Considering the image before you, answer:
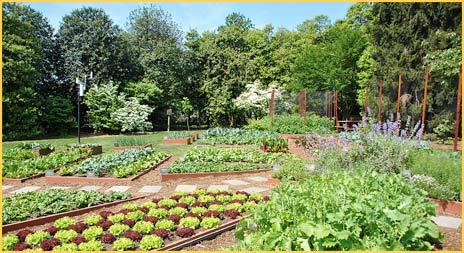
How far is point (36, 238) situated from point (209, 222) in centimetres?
182

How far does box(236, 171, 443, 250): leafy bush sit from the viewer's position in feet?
8.59

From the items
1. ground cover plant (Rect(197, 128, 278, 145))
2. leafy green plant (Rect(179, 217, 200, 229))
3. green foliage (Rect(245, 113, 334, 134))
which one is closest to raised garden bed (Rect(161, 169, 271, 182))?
leafy green plant (Rect(179, 217, 200, 229))

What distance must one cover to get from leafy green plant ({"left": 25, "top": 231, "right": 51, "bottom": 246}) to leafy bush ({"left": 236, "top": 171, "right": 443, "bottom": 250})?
6.79 ft

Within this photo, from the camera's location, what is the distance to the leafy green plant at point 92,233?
352 cm

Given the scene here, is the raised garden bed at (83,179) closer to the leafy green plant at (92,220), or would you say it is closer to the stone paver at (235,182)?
the stone paver at (235,182)

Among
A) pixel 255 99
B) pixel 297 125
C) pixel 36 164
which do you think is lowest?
pixel 36 164

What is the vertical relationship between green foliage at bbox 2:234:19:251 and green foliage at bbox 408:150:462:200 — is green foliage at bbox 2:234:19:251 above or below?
below

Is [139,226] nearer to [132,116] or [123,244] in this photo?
[123,244]

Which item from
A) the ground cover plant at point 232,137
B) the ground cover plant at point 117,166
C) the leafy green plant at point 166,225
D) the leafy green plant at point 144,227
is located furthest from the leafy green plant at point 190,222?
the ground cover plant at point 232,137

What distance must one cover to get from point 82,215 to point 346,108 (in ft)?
64.5

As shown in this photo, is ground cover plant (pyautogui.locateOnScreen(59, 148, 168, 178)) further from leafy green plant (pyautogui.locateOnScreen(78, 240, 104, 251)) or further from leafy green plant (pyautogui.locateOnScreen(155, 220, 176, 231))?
leafy green plant (pyautogui.locateOnScreen(78, 240, 104, 251))

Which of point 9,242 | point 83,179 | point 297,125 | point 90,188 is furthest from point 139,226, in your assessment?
point 297,125

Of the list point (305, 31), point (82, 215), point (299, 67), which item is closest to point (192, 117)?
point (299, 67)

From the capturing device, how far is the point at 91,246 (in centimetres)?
324
